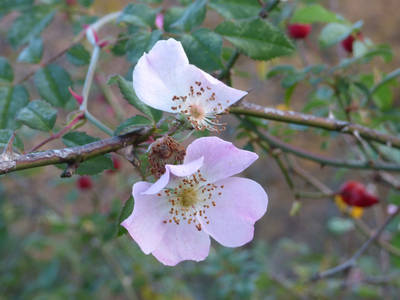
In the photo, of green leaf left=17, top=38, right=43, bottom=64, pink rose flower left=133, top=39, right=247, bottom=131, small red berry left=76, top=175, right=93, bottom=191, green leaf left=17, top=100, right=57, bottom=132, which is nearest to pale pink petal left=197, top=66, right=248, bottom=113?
pink rose flower left=133, top=39, right=247, bottom=131

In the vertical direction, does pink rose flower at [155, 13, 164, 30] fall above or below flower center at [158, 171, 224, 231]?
above

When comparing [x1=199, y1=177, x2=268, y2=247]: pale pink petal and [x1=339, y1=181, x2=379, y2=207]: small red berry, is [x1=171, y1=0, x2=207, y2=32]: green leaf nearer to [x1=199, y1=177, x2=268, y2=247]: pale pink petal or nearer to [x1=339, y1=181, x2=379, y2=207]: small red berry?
[x1=199, y1=177, x2=268, y2=247]: pale pink petal

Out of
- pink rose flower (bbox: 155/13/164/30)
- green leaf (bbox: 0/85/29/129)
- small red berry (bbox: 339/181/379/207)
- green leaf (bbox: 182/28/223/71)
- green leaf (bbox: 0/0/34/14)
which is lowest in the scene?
small red berry (bbox: 339/181/379/207)

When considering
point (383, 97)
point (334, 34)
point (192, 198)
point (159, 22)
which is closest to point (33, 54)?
point (159, 22)

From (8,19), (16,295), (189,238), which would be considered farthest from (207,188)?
(8,19)

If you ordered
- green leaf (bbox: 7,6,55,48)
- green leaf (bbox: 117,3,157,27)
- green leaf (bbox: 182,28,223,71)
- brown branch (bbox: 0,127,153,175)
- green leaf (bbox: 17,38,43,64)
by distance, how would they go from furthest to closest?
green leaf (bbox: 7,6,55,48), green leaf (bbox: 17,38,43,64), green leaf (bbox: 117,3,157,27), green leaf (bbox: 182,28,223,71), brown branch (bbox: 0,127,153,175)

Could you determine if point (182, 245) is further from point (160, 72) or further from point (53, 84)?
point (53, 84)
